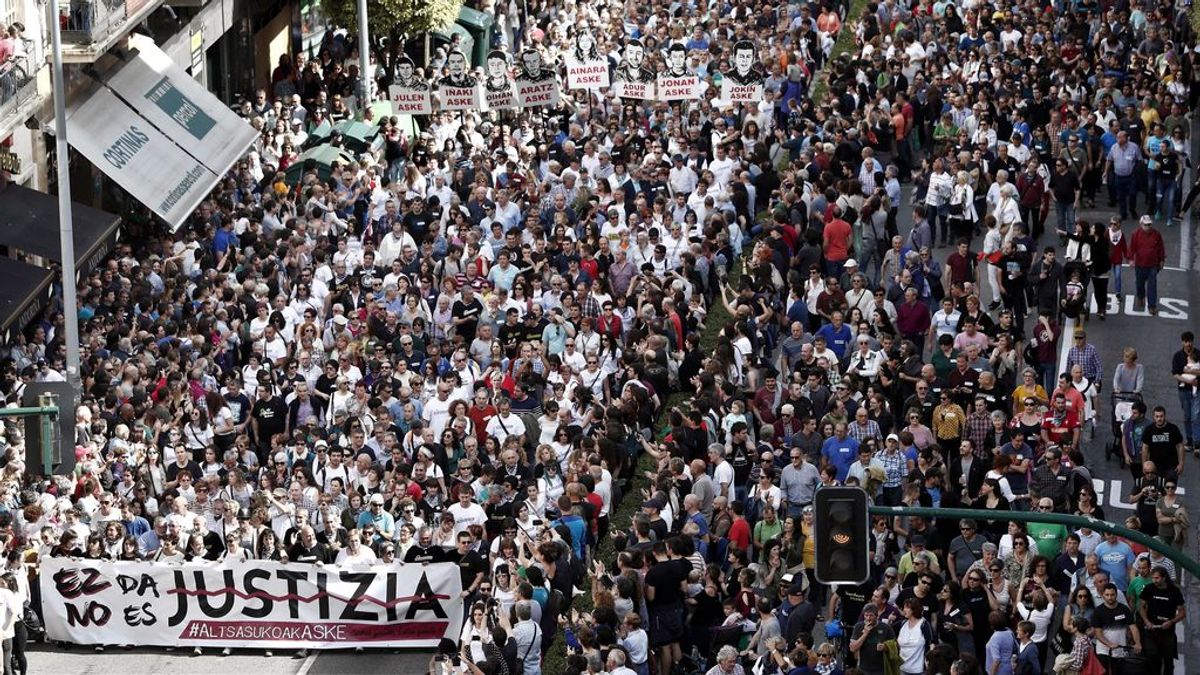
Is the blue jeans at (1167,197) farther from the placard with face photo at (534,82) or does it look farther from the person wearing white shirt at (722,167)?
the placard with face photo at (534,82)

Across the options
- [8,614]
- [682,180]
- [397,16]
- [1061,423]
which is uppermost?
[397,16]

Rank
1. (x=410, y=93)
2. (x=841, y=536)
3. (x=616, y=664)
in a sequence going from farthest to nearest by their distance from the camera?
(x=410, y=93) < (x=616, y=664) < (x=841, y=536)

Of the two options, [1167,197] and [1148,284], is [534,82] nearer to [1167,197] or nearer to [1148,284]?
[1167,197]

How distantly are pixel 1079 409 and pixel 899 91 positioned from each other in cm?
1340

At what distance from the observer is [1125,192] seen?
34.8m

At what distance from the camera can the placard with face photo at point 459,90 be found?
36594mm

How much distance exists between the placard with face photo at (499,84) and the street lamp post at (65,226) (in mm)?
7596

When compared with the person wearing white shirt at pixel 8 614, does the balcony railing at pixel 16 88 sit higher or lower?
higher

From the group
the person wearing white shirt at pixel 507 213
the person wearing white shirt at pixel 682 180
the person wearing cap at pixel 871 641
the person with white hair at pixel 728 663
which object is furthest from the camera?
the person wearing white shirt at pixel 682 180

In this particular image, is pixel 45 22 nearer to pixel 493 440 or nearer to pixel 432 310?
pixel 432 310

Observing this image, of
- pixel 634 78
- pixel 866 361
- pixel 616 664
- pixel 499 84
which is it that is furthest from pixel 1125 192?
pixel 616 664

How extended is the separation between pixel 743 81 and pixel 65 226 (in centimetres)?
1122

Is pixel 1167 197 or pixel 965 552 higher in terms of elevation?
pixel 1167 197

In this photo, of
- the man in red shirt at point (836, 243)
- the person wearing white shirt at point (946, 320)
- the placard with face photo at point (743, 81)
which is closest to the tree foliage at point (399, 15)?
the placard with face photo at point (743, 81)
